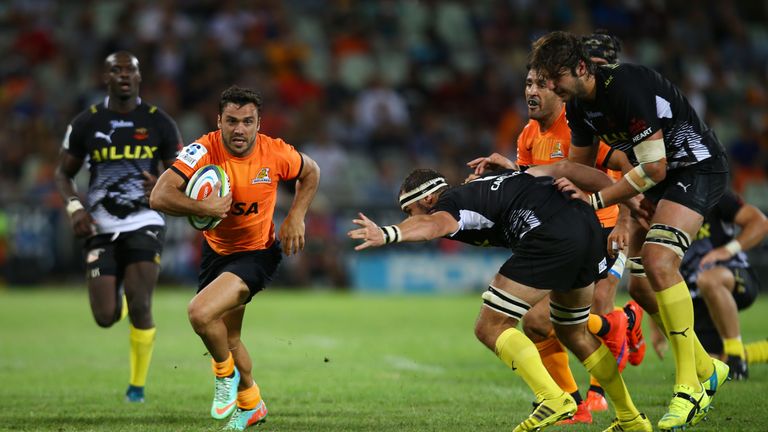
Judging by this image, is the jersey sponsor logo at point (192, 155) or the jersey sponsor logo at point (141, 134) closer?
the jersey sponsor logo at point (192, 155)

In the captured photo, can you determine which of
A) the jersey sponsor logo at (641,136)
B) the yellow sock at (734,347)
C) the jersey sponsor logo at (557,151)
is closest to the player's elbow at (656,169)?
A: the jersey sponsor logo at (641,136)

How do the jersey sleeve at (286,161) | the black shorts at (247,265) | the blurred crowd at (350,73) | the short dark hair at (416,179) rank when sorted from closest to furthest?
the short dark hair at (416,179), the black shorts at (247,265), the jersey sleeve at (286,161), the blurred crowd at (350,73)

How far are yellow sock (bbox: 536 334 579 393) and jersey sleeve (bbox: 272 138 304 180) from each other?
7.22ft

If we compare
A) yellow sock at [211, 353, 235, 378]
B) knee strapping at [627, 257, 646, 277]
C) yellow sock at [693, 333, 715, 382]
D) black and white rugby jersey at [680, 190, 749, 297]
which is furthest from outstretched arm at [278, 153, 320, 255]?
black and white rugby jersey at [680, 190, 749, 297]

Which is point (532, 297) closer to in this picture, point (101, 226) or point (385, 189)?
point (101, 226)

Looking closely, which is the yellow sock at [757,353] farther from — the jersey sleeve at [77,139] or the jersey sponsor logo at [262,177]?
the jersey sleeve at [77,139]

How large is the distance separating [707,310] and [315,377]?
3.87m

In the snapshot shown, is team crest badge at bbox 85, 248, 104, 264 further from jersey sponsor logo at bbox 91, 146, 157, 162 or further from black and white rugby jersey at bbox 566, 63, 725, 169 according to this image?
black and white rugby jersey at bbox 566, 63, 725, 169

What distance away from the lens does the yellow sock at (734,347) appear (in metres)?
9.96

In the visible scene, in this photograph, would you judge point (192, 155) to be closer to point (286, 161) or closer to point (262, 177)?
point (262, 177)

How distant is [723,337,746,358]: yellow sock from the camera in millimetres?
9961

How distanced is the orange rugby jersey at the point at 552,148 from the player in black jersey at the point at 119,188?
3.14 metres

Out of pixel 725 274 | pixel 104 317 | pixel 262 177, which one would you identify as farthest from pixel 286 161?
pixel 725 274

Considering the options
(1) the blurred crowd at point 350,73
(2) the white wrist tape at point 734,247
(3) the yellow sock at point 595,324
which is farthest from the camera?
(1) the blurred crowd at point 350,73
